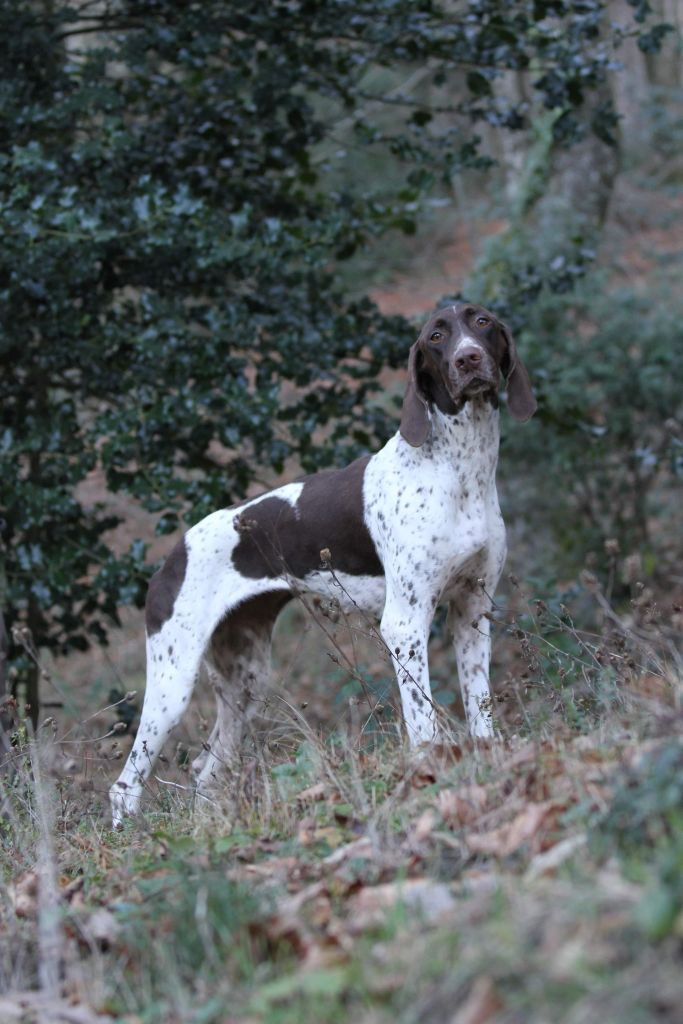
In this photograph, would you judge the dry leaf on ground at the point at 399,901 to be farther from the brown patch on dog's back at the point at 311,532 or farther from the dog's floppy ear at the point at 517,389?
the dog's floppy ear at the point at 517,389

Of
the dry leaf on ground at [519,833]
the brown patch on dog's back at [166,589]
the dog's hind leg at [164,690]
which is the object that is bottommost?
the dog's hind leg at [164,690]

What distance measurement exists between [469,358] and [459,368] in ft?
0.18

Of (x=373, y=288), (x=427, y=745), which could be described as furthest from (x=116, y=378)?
(x=373, y=288)

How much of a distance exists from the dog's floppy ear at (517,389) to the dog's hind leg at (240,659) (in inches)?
51.7

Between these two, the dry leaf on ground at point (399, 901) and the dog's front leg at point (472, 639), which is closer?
the dry leaf on ground at point (399, 901)

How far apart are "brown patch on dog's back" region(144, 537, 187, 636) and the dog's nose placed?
1.64 meters

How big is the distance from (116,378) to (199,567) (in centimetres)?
197

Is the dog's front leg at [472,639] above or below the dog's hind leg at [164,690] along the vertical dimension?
above

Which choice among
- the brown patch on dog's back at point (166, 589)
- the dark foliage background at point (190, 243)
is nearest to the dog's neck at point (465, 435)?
the brown patch on dog's back at point (166, 589)

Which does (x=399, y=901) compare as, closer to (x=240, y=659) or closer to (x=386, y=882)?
(x=386, y=882)

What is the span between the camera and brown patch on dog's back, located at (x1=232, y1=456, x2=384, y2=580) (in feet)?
18.3

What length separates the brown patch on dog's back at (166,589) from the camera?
5961 millimetres

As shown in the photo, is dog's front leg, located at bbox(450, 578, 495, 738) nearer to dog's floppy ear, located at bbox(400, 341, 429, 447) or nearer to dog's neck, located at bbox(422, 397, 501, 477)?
dog's neck, located at bbox(422, 397, 501, 477)

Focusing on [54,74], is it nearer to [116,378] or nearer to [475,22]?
[116,378]
